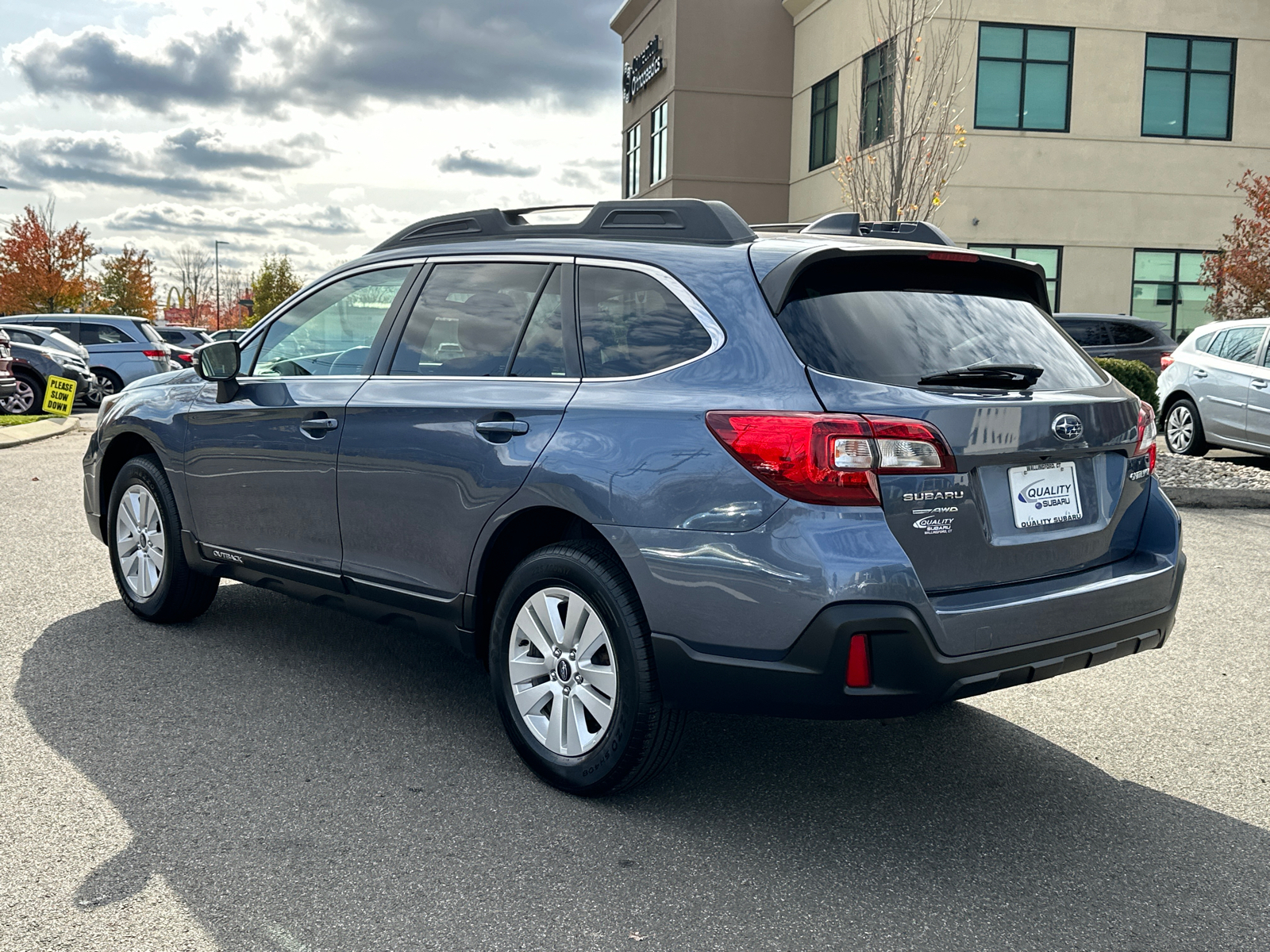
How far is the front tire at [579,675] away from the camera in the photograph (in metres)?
3.59

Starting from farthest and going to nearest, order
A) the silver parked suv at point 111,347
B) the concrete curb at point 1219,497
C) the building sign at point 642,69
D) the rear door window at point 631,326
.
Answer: the building sign at point 642,69 → the silver parked suv at point 111,347 → the concrete curb at point 1219,497 → the rear door window at point 631,326

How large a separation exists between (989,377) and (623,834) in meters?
1.76

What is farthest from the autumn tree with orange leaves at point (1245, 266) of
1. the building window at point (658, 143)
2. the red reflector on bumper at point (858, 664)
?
the red reflector on bumper at point (858, 664)

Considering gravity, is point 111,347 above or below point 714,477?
above

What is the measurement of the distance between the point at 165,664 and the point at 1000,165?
914 inches

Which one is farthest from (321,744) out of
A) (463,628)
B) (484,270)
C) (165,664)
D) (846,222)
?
(846,222)

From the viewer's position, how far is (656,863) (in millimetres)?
3396

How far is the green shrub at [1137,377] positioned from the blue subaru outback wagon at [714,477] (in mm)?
11100

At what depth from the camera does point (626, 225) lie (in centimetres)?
413

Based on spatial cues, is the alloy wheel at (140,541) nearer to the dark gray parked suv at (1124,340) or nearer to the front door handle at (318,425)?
the front door handle at (318,425)

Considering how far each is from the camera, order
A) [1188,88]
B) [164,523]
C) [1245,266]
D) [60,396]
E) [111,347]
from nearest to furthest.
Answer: [164,523], [60,396], [111,347], [1245,266], [1188,88]

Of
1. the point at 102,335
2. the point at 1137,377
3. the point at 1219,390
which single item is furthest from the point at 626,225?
the point at 102,335

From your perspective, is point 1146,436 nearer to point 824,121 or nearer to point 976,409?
point 976,409

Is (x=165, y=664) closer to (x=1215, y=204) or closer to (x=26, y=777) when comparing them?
(x=26, y=777)
